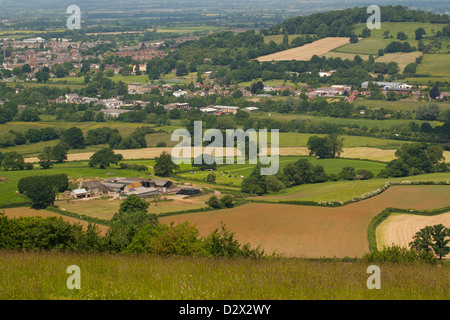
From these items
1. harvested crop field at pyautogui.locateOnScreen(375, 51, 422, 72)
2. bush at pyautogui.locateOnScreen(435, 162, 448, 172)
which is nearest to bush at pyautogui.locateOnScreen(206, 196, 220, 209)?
bush at pyautogui.locateOnScreen(435, 162, 448, 172)

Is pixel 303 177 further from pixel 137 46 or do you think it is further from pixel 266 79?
pixel 137 46

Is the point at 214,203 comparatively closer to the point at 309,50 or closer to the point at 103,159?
the point at 103,159

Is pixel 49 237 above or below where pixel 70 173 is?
above

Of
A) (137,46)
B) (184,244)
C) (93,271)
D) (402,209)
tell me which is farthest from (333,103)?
(137,46)

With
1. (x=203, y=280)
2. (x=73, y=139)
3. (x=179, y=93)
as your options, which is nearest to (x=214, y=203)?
(x=203, y=280)

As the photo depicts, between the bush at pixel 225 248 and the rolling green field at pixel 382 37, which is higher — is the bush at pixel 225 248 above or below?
below

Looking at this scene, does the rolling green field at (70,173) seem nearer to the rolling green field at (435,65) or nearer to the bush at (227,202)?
the bush at (227,202)

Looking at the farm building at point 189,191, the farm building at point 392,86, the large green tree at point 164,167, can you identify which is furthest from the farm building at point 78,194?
the farm building at point 392,86

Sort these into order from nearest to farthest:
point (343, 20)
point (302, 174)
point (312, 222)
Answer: point (312, 222)
point (302, 174)
point (343, 20)
